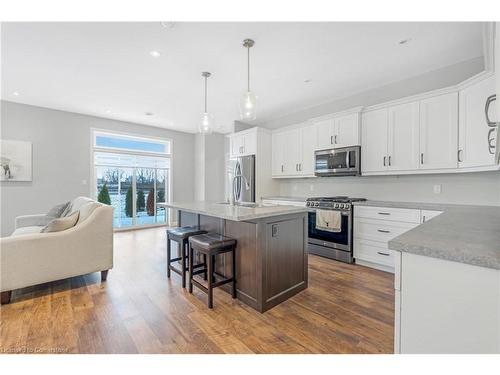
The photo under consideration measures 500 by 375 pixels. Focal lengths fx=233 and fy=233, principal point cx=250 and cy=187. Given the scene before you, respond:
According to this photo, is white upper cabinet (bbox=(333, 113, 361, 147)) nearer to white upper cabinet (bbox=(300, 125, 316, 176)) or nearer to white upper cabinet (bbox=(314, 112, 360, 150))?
white upper cabinet (bbox=(314, 112, 360, 150))

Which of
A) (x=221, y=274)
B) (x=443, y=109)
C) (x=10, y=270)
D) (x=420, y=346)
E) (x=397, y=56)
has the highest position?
(x=397, y=56)

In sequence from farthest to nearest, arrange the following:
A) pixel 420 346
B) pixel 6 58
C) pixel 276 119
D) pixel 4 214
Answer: pixel 276 119
pixel 4 214
pixel 6 58
pixel 420 346

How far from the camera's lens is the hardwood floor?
1.68 meters

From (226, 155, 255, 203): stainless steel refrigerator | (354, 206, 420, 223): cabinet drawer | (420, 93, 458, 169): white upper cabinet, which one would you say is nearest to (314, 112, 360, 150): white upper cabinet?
(420, 93, 458, 169): white upper cabinet

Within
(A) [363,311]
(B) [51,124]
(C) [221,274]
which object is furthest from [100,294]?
(B) [51,124]

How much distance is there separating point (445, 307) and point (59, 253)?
318 centimetres

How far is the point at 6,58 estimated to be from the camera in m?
2.88

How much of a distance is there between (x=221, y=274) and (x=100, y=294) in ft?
4.21

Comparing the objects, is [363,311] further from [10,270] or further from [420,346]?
[10,270]

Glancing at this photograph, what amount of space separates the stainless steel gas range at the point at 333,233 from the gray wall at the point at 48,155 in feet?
16.5

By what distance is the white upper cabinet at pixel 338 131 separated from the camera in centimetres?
375

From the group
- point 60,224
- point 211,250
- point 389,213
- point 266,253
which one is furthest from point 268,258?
point 60,224

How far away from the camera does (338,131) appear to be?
395 cm

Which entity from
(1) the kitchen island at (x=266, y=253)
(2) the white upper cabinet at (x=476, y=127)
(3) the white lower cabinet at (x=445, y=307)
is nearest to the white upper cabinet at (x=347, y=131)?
(2) the white upper cabinet at (x=476, y=127)
